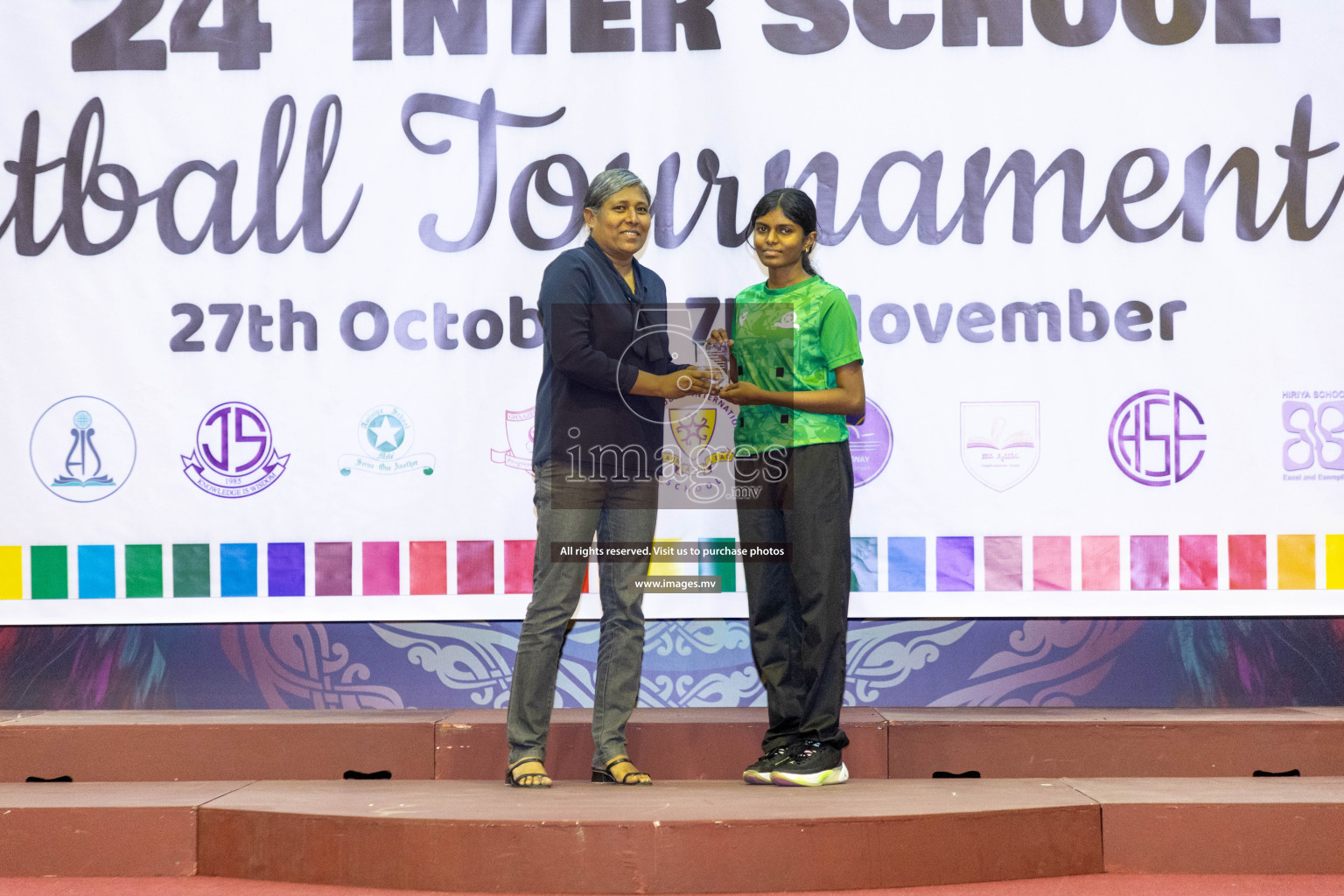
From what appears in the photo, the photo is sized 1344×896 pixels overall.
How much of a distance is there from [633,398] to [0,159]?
2.03 meters

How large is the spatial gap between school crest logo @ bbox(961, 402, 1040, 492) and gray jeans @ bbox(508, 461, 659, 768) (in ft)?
3.29

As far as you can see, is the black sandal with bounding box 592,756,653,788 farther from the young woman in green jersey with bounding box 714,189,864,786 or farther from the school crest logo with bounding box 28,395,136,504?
the school crest logo with bounding box 28,395,136,504

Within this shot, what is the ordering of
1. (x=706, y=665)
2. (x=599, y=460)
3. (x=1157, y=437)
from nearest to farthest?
(x=599, y=460) → (x=1157, y=437) → (x=706, y=665)

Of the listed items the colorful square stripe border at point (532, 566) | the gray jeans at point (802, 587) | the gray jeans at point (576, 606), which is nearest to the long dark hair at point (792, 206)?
the gray jeans at point (802, 587)

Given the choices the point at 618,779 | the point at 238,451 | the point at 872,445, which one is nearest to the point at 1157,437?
the point at 872,445

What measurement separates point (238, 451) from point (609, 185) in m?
1.37

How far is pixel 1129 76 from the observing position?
Result: 315 centimetres

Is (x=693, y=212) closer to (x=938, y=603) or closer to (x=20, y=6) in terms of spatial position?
(x=938, y=603)

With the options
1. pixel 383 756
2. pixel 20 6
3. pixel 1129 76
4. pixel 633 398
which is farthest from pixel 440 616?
pixel 1129 76

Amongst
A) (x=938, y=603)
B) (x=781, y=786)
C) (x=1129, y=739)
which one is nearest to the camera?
(x=781, y=786)

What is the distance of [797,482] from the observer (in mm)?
2559

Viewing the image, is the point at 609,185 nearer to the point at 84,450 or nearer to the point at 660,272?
the point at 660,272

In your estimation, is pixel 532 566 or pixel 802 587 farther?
pixel 532 566

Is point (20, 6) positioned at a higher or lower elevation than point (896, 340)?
higher
